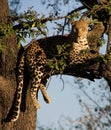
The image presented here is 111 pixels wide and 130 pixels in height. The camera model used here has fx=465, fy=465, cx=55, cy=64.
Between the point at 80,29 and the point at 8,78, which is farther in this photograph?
the point at 80,29

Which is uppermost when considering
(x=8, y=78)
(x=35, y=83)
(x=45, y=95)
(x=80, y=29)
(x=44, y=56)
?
(x=80, y=29)

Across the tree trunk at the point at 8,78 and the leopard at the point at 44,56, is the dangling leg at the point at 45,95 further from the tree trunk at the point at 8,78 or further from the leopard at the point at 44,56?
the tree trunk at the point at 8,78

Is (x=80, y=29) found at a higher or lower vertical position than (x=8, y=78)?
higher

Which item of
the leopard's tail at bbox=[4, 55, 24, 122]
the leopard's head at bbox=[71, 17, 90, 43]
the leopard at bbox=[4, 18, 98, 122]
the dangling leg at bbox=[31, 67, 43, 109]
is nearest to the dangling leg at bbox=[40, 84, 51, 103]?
the leopard at bbox=[4, 18, 98, 122]

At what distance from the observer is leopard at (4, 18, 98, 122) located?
6320 millimetres

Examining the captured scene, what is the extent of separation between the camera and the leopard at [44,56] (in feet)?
20.7

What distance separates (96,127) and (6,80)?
148cm

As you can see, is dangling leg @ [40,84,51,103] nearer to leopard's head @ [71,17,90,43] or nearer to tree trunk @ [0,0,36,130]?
tree trunk @ [0,0,36,130]

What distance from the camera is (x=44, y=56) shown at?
257 inches

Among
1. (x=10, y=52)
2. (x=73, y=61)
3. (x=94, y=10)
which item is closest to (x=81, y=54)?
(x=73, y=61)

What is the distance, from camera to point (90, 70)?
6.12m

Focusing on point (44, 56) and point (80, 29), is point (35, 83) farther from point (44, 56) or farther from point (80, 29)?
point (80, 29)

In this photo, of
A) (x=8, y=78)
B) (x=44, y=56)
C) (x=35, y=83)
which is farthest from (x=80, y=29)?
(x=8, y=78)

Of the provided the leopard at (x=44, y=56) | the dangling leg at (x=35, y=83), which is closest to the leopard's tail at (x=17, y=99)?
the leopard at (x=44, y=56)
